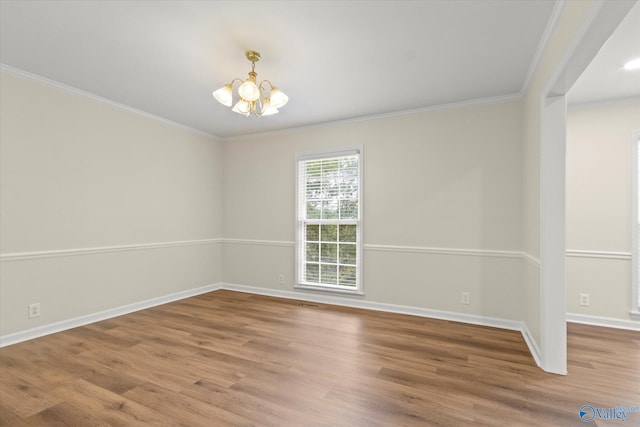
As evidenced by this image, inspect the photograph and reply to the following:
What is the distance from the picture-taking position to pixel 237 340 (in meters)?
3.09

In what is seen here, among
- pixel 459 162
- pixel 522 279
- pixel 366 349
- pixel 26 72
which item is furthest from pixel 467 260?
pixel 26 72

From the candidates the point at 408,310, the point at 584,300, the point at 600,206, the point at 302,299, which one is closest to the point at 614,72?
the point at 600,206

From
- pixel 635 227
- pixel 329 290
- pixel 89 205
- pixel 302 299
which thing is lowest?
pixel 302 299

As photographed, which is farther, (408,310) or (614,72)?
(408,310)

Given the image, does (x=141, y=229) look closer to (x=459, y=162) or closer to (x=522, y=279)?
(x=459, y=162)

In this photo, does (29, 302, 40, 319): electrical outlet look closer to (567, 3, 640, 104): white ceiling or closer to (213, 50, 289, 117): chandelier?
(213, 50, 289, 117): chandelier

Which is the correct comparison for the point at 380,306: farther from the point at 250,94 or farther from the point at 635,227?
the point at 250,94

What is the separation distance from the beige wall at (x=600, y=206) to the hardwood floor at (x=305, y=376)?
430 millimetres

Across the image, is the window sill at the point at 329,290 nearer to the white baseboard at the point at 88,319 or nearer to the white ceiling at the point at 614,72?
the white baseboard at the point at 88,319

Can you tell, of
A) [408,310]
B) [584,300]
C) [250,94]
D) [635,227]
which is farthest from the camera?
[408,310]

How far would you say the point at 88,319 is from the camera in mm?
3537

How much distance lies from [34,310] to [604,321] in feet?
19.8

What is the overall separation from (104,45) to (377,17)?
218 centimetres

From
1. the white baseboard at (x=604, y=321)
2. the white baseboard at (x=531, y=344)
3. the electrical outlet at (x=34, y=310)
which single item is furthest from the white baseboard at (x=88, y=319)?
the white baseboard at (x=604, y=321)
